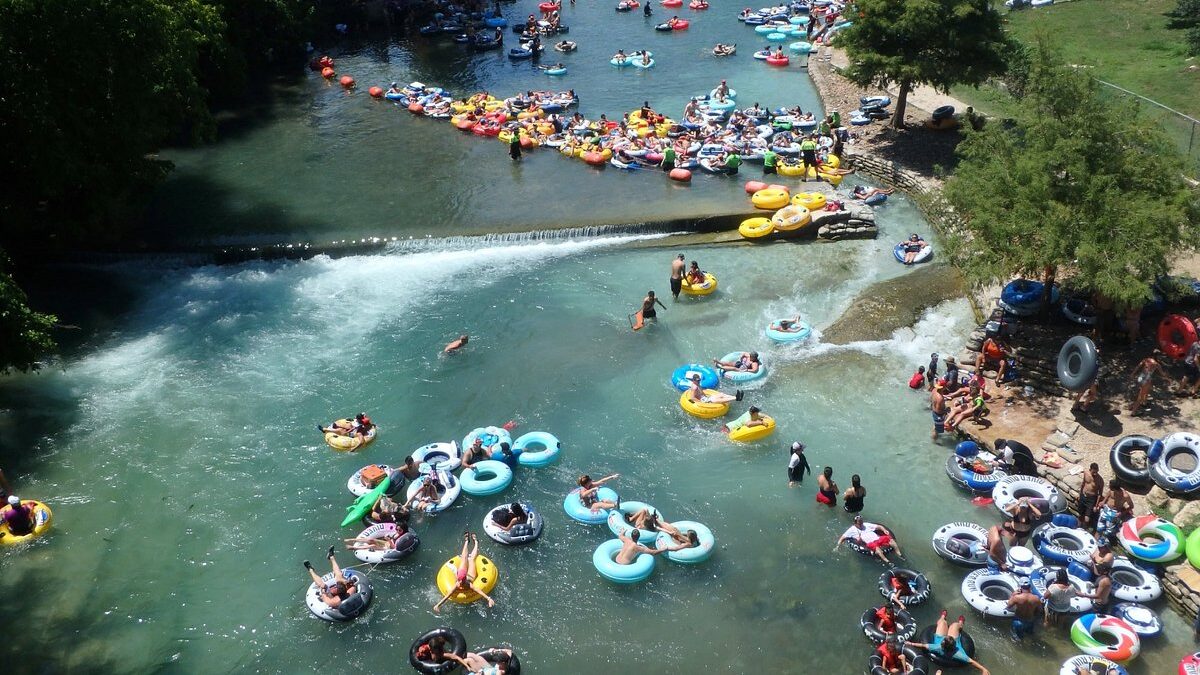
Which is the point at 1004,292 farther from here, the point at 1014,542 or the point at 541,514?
the point at 541,514

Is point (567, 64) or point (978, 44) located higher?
point (978, 44)

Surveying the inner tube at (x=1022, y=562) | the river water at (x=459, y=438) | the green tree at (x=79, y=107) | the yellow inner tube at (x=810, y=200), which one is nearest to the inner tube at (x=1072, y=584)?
the inner tube at (x=1022, y=562)

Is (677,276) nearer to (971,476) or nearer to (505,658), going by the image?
(971,476)

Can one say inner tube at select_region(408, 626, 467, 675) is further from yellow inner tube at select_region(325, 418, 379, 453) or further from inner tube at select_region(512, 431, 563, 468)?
yellow inner tube at select_region(325, 418, 379, 453)

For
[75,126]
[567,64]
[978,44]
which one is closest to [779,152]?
[978,44]

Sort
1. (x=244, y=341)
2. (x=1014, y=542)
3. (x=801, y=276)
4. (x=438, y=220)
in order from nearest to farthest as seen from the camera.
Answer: (x=1014, y=542) < (x=244, y=341) < (x=801, y=276) < (x=438, y=220)

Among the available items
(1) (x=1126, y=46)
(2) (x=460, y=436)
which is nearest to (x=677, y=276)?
(2) (x=460, y=436)
